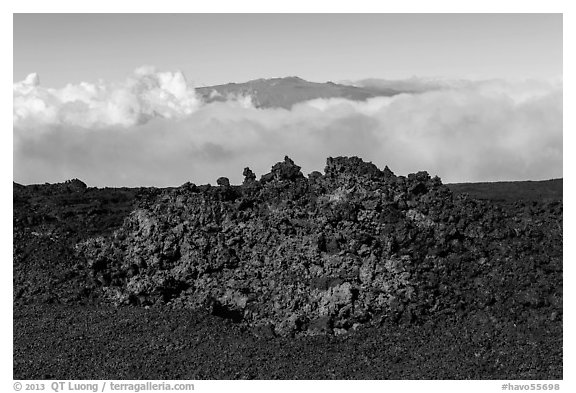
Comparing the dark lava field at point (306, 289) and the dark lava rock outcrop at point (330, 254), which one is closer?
the dark lava field at point (306, 289)

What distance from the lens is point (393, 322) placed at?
20.5 metres

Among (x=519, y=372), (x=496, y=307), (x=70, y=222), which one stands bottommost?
(x=519, y=372)

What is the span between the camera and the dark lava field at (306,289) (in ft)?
61.6

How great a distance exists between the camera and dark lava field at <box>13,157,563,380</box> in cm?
1878

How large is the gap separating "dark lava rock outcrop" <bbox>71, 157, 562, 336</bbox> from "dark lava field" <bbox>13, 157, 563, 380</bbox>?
0.05 m

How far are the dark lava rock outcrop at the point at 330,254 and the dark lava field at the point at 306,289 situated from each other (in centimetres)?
5

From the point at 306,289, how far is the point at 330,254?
1.36 metres

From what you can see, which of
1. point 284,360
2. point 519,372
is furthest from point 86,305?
point 519,372

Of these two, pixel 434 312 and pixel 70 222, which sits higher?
pixel 70 222

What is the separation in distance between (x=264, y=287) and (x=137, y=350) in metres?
4.23

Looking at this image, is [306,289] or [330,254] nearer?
[306,289]

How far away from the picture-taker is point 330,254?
848 inches

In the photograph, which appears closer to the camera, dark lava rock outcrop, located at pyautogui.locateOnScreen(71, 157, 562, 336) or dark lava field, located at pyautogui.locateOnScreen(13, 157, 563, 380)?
dark lava field, located at pyautogui.locateOnScreen(13, 157, 563, 380)

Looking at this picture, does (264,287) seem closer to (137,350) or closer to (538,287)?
(137,350)
